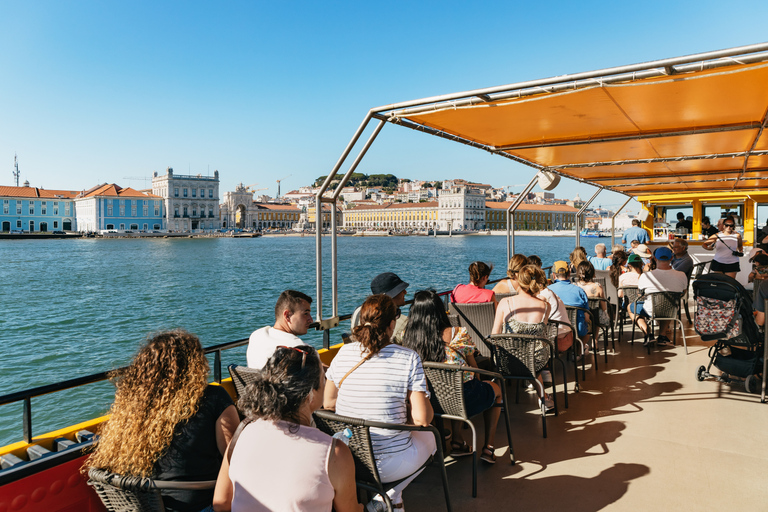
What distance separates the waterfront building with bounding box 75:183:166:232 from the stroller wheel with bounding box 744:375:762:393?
94716 mm

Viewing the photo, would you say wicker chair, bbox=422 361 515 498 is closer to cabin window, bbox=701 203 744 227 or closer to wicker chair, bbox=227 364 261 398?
wicker chair, bbox=227 364 261 398

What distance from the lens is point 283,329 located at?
2387 millimetres

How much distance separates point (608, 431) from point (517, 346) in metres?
0.68

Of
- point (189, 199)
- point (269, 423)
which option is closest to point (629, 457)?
point (269, 423)

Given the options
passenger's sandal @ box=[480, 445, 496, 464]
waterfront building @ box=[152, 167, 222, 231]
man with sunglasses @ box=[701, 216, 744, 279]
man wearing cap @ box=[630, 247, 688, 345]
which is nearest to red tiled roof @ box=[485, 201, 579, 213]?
waterfront building @ box=[152, 167, 222, 231]

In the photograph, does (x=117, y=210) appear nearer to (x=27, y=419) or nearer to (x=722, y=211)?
(x=722, y=211)

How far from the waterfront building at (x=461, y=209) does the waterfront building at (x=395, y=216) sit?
2568 mm

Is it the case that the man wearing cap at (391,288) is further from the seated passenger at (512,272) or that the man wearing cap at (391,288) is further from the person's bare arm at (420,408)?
the seated passenger at (512,272)

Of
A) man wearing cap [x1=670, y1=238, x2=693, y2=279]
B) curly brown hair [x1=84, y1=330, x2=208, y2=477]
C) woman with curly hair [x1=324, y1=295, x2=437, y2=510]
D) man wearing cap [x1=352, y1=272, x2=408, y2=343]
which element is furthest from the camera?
man wearing cap [x1=670, y1=238, x2=693, y2=279]

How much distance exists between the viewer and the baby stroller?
3.25 m

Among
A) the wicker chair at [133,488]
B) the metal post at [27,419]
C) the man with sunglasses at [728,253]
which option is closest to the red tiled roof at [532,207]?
the man with sunglasses at [728,253]

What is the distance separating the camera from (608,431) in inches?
113

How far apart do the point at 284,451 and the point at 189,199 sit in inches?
4346

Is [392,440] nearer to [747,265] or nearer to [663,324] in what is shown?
[663,324]
